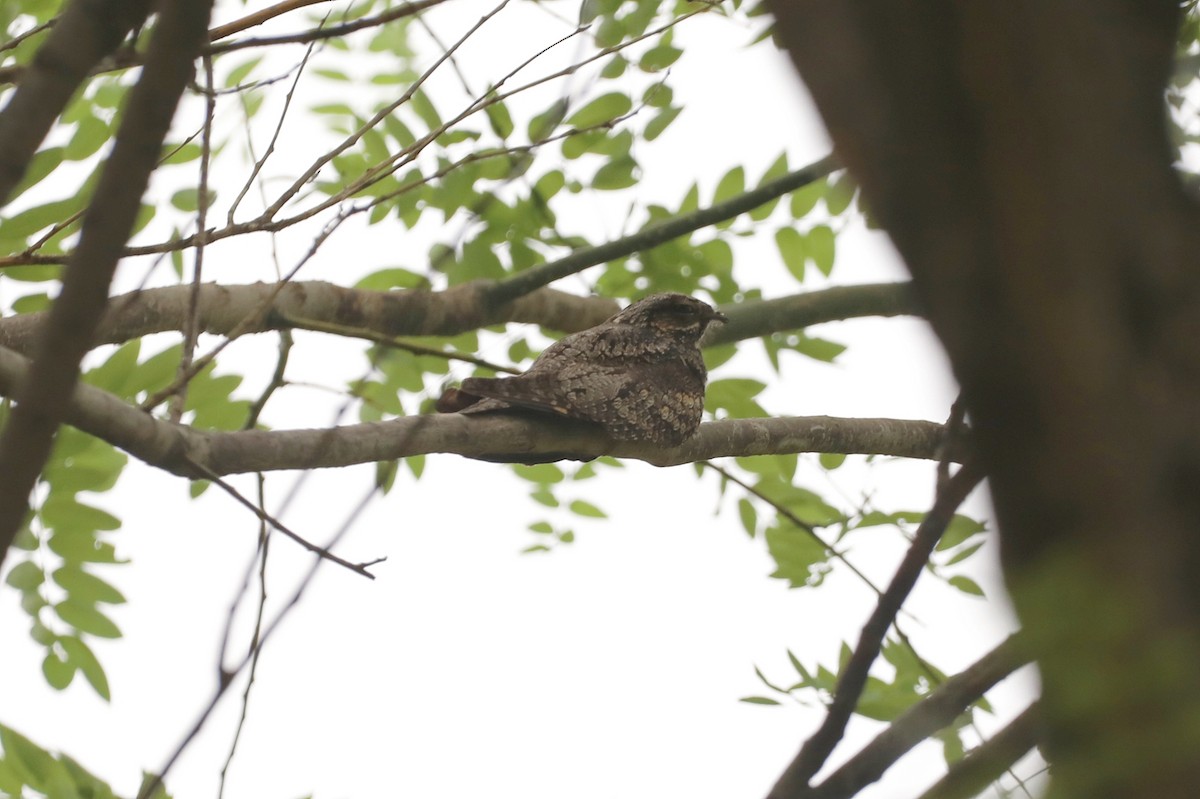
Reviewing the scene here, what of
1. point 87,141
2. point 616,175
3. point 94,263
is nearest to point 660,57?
point 616,175

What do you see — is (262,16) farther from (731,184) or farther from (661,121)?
(731,184)

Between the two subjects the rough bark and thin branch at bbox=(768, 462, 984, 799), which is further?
thin branch at bbox=(768, 462, 984, 799)

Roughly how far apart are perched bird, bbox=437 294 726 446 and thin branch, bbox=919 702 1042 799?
2.21 metres

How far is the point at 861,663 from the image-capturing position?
A: 87 centimetres

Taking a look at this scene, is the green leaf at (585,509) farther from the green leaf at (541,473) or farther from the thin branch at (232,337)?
the thin branch at (232,337)

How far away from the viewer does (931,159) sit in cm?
67

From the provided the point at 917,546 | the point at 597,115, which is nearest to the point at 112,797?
the point at 917,546

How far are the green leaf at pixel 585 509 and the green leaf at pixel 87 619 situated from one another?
220 centimetres

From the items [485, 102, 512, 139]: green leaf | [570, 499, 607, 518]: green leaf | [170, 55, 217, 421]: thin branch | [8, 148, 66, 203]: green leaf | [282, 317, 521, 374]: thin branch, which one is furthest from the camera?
[570, 499, 607, 518]: green leaf

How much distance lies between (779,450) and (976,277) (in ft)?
8.85


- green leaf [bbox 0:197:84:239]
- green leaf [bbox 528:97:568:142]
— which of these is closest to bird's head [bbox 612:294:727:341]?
green leaf [bbox 528:97:568:142]

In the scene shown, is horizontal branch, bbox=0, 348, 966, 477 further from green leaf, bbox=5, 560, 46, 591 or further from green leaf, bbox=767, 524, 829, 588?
green leaf, bbox=5, 560, 46, 591

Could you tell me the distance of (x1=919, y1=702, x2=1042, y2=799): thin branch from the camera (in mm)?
737

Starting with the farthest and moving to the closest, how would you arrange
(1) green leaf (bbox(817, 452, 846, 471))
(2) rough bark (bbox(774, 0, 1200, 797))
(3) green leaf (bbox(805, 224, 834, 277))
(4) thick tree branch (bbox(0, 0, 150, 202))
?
1. (3) green leaf (bbox(805, 224, 834, 277))
2. (1) green leaf (bbox(817, 452, 846, 471))
3. (4) thick tree branch (bbox(0, 0, 150, 202))
4. (2) rough bark (bbox(774, 0, 1200, 797))
